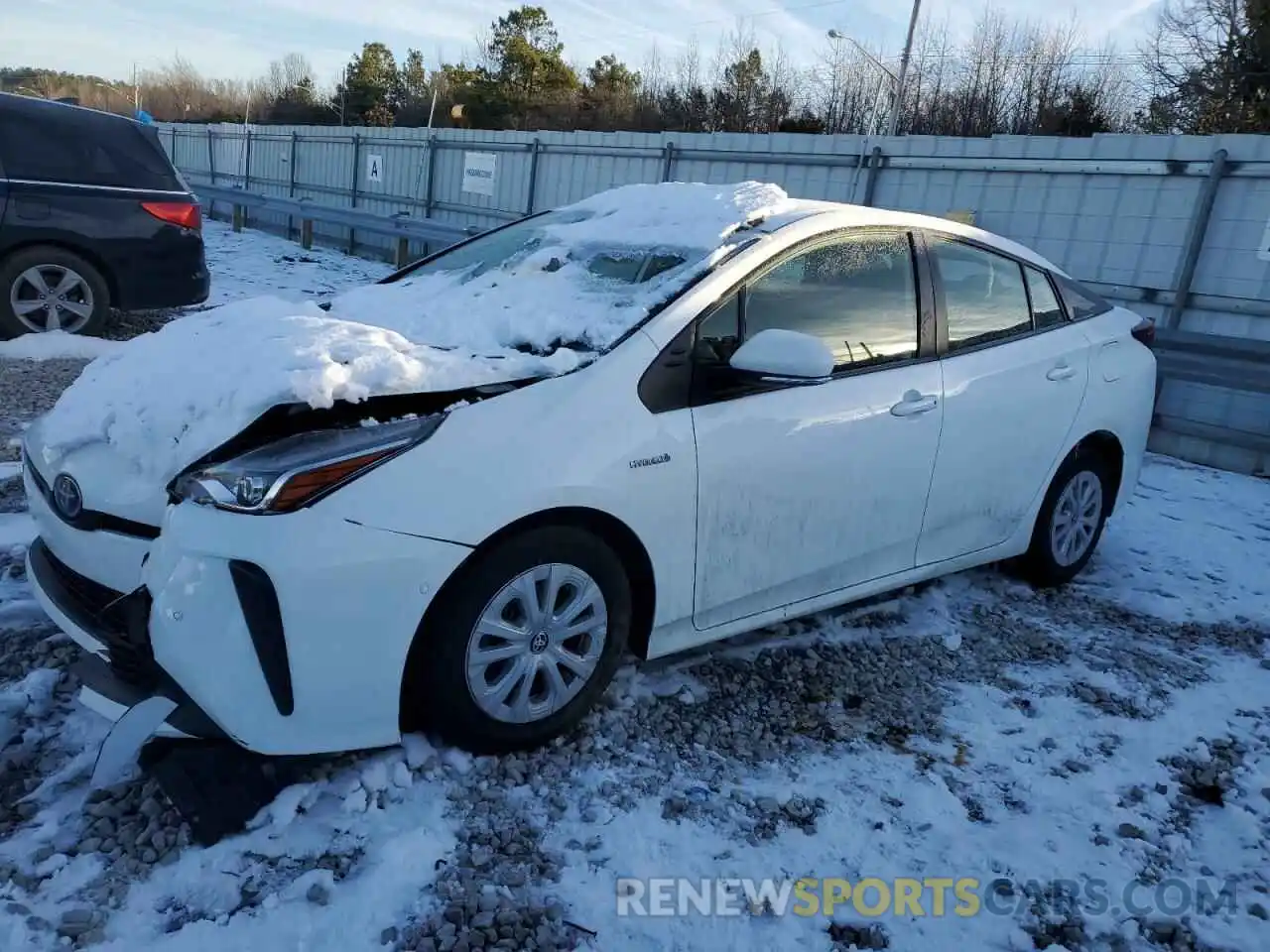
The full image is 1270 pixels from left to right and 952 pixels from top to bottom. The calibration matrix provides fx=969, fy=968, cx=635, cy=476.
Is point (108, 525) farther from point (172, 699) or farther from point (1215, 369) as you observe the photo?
point (1215, 369)

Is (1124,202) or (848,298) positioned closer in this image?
(848,298)

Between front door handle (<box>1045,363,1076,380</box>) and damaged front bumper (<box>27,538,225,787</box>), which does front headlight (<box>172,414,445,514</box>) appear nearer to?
damaged front bumper (<box>27,538,225,787</box>)

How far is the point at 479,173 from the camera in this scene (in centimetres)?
1606

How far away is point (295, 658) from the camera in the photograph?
2.26m

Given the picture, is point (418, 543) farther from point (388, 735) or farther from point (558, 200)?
point (558, 200)

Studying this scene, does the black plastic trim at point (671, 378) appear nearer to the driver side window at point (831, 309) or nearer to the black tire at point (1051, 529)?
the driver side window at point (831, 309)

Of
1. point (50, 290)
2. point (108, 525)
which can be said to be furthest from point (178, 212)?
point (108, 525)

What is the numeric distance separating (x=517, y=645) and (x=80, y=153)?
6546 millimetres

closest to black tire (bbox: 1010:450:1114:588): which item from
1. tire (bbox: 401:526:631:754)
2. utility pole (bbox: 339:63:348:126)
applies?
tire (bbox: 401:526:631:754)

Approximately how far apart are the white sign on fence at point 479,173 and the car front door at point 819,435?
43.9 feet

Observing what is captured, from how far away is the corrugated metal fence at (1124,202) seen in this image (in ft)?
23.7

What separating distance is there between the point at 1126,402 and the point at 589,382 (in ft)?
9.51

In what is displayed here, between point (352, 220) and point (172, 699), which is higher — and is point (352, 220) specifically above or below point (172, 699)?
above

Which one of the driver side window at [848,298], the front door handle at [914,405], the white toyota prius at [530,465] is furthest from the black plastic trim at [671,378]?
the front door handle at [914,405]
